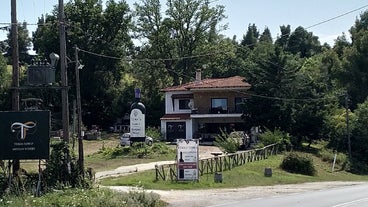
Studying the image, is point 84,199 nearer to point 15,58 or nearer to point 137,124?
point 15,58

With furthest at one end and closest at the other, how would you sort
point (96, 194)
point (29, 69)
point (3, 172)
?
1. point (29, 69)
2. point (3, 172)
3. point (96, 194)

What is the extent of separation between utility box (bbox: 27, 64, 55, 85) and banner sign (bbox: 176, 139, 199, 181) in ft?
31.2

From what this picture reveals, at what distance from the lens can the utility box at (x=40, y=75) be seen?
2800 cm

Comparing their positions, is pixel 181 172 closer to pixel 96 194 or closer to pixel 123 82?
pixel 96 194

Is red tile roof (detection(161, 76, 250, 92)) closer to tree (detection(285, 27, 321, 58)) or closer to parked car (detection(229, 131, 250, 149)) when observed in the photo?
parked car (detection(229, 131, 250, 149))

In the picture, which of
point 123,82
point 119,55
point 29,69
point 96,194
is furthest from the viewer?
point 123,82

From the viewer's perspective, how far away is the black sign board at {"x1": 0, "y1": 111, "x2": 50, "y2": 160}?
25.6m

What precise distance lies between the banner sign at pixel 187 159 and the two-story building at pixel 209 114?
33.3 metres

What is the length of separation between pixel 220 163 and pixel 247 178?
234 cm

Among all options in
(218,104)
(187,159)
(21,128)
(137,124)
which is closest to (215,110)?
(218,104)

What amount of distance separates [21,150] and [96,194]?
17.9 ft

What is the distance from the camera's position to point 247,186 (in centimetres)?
3628

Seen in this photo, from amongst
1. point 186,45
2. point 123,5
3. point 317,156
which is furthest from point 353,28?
point 317,156

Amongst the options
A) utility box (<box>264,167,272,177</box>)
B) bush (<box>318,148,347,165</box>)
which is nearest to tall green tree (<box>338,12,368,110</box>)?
bush (<box>318,148,347,165</box>)
